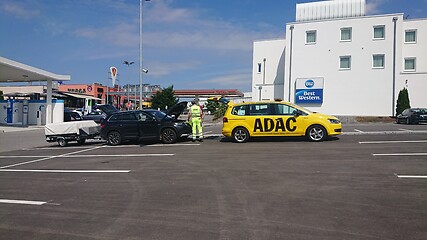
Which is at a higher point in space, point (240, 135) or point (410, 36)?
point (410, 36)

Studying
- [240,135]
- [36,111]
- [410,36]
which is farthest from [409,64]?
[36,111]

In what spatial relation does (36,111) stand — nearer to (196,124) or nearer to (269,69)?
(196,124)

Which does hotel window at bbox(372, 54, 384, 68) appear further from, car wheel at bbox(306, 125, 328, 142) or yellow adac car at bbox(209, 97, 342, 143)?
car wheel at bbox(306, 125, 328, 142)

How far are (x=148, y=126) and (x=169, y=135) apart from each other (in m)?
1.06

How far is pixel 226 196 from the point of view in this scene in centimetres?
616

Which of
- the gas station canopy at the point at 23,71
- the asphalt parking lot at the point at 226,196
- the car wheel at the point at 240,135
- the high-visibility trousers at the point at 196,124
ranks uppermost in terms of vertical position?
the gas station canopy at the point at 23,71

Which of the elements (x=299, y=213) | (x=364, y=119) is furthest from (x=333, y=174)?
(x=364, y=119)

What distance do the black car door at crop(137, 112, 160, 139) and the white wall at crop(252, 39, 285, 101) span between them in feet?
102

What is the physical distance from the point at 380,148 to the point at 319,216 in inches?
275

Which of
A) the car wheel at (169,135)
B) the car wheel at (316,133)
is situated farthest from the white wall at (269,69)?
the car wheel at (316,133)

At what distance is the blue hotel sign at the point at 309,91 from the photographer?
126 ft

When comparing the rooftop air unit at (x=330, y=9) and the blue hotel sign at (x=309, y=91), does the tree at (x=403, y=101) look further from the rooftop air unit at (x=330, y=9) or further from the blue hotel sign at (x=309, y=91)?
the rooftop air unit at (x=330, y=9)

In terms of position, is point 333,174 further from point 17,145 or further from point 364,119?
point 364,119

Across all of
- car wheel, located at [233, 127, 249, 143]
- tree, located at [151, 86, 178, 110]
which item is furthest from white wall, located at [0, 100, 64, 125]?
tree, located at [151, 86, 178, 110]
